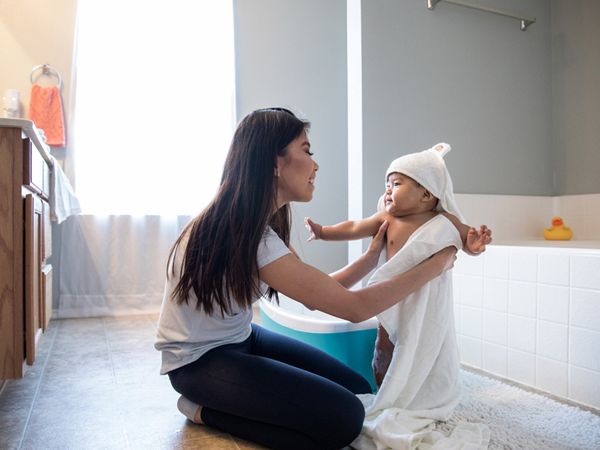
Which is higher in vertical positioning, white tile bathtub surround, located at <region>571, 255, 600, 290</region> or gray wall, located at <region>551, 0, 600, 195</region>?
gray wall, located at <region>551, 0, 600, 195</region>

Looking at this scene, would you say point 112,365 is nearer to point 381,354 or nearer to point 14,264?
point 14,264

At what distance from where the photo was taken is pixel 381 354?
1340 millimetres

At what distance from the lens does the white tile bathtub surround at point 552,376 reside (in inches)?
56.2

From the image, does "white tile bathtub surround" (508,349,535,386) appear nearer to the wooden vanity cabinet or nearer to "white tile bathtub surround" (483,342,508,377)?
"white tile bathtub surround" (483,342,508,377)

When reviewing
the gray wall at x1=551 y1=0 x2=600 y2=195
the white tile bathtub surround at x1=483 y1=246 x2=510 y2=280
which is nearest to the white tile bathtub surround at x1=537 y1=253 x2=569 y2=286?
the white tile bathtub surround at x1=483 y1=246 x2=510 y2=280

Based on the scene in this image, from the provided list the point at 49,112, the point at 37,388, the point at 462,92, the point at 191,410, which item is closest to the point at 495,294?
the point at 191,410

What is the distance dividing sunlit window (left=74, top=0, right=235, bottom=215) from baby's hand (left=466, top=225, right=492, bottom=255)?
→ 6.45 ft

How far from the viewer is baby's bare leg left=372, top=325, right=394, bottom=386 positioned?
132 cm

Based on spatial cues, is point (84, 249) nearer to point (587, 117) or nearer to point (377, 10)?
point (377, 10)

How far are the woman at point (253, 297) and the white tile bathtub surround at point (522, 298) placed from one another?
0.56 metres

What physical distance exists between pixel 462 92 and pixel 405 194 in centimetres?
139

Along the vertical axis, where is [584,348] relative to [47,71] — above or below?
below

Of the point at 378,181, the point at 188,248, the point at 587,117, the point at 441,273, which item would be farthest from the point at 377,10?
the point at 188,248

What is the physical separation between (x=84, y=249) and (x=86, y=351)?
2.99 ft
